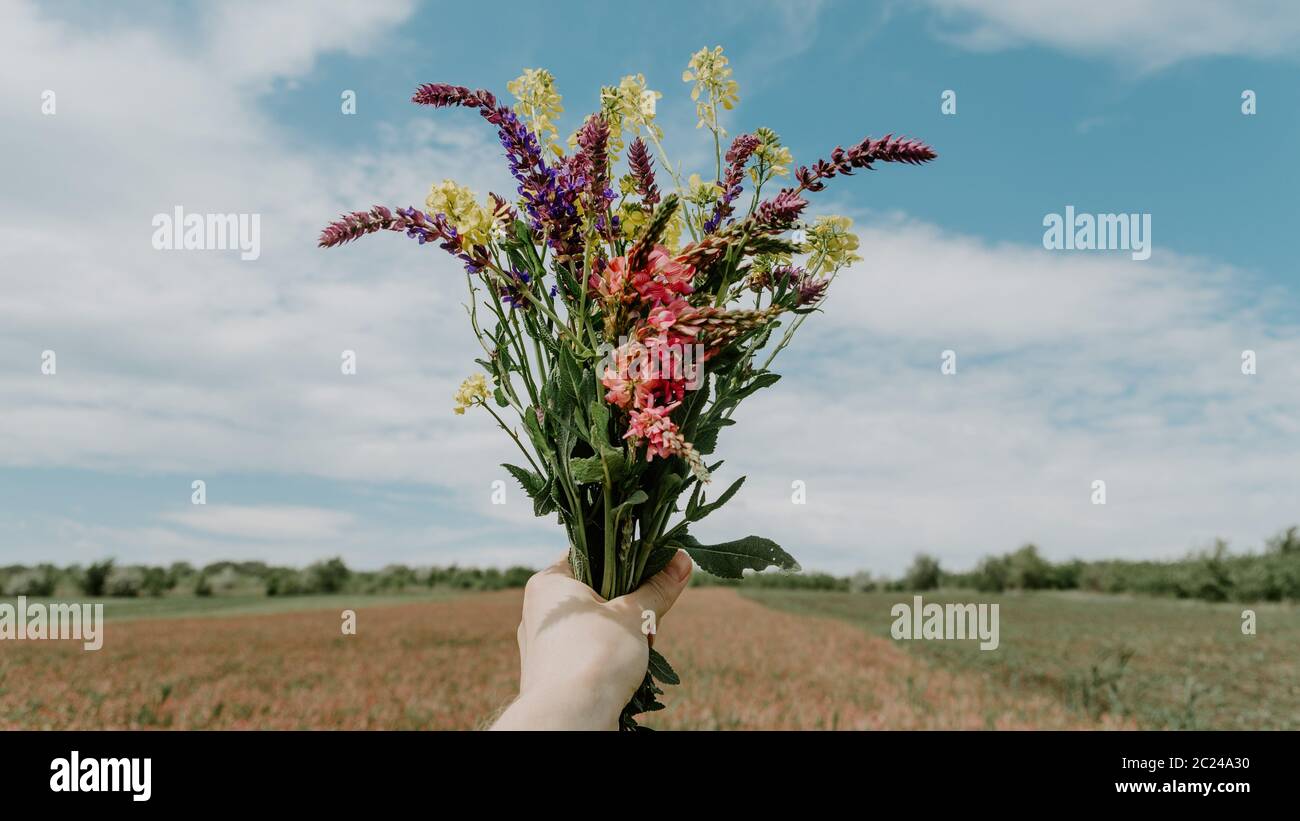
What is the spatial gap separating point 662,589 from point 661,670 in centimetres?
18

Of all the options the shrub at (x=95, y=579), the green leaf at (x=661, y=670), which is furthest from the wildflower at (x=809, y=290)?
the shrub at (x=95, y=579)

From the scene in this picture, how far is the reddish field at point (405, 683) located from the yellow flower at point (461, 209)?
386cm

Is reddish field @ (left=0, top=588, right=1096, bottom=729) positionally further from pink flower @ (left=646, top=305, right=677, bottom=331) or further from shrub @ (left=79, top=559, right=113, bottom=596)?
shrub @ (left=79, top=559, right=113, bottom=596)

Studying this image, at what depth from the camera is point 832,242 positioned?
2086 millimetres

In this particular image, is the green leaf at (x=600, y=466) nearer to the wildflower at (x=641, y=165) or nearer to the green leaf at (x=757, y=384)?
the green leaf at (x=757, y=384)

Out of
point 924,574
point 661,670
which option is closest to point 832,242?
point 661,670

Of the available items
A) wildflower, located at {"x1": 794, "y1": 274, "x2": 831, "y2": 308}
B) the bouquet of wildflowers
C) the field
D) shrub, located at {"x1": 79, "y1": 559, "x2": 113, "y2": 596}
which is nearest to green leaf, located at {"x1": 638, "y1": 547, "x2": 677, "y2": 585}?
the bouquet of wildflowers

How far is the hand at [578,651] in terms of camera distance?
1.58 meters

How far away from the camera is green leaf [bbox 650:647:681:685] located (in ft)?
6.26

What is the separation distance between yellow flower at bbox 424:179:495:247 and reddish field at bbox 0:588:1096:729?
386cm

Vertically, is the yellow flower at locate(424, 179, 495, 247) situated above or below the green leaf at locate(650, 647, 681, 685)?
above
